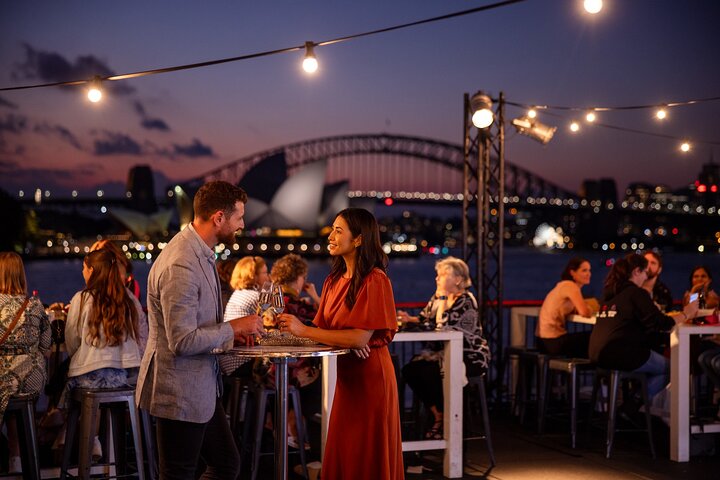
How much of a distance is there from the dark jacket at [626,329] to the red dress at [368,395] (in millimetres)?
2719

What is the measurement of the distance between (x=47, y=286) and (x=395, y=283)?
19.9 meters

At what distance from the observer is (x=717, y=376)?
5641 mm

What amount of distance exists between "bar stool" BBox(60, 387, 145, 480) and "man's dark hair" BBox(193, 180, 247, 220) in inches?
65.2

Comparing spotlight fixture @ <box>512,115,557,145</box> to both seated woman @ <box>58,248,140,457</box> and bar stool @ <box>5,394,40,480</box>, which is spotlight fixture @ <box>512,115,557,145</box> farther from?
bar stool @ <box>5,394,40,480</box>

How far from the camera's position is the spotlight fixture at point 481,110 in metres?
7.31

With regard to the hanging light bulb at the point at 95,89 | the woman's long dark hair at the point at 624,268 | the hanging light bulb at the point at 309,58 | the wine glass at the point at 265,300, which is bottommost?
the wine glass at the point at 265,300

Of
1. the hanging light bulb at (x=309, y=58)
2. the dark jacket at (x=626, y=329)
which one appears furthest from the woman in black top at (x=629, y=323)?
the hanging light bulb at (x=309, y=58)

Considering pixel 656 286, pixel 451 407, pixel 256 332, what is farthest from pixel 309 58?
pixel 656 286

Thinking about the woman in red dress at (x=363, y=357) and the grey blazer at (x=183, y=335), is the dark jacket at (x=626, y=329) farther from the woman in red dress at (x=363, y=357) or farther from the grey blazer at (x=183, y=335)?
the grey blazer at (x=183, y=335)

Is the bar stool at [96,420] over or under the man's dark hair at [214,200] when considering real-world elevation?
under

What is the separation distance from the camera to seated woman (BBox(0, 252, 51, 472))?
429cm

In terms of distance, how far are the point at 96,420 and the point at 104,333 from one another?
1.33 ft

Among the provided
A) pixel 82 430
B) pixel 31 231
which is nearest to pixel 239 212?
pixel 82 430

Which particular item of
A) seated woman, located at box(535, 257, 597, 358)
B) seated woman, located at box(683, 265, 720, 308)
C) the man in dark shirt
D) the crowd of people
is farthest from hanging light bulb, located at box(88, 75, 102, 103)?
seated woman, located at box(683, 265, 720, 308)
